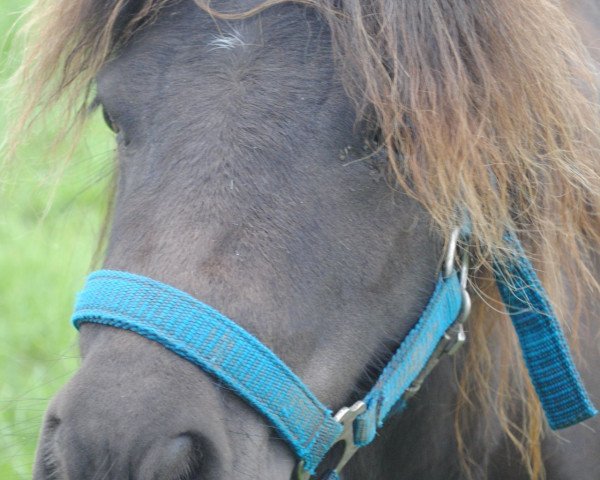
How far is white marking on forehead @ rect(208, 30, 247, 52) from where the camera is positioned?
1500 millimetres

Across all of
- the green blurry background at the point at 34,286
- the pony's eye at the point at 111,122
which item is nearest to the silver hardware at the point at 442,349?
the pony's eye at the point at 111,122

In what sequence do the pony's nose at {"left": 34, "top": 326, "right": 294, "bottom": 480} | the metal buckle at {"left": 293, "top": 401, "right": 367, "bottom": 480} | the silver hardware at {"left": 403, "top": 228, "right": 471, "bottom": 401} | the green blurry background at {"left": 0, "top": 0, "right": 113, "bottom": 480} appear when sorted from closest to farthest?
the pony's nose at {"left": 34, "top": 326, "right": 294, "bottom": 480} → the metal buckle at {"left": 293, "top": 401, "right": 367, "bottom": 480} → the silver hardware at {"left": 403, "top": 228, "right": 471, "bottom": 401} → the green blurry background at {"left": 0, "top": 0, "right": 113, "bottom": 480}

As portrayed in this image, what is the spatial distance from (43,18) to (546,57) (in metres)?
0.95

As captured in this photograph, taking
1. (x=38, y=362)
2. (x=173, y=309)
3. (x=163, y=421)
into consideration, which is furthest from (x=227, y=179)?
(x=38, y=362)

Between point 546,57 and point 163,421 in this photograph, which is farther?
point 546,57

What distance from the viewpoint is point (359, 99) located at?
1.46 m

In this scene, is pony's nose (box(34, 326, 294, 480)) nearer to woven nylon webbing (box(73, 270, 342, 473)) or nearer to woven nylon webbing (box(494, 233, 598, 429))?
woven nylon webbing (box(73, 270, 342, 473))

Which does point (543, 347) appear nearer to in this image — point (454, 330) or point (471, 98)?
Result: point (454, 330)

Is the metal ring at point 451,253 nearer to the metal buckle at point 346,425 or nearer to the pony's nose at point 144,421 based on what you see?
the metal buckle at point 346,425

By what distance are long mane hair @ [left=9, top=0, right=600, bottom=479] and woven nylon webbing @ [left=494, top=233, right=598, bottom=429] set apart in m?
0.05

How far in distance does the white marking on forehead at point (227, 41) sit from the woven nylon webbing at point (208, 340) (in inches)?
15.8

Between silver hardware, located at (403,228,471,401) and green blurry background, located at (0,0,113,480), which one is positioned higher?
silver hardware, located at (403,228,471,401)

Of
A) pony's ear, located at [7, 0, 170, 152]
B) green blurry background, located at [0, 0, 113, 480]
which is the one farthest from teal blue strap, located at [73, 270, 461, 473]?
green blurry background, located at [0, 0, 113, 480]

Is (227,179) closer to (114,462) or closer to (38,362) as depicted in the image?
(114,462)
